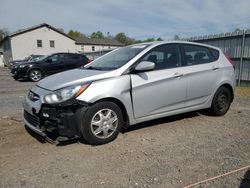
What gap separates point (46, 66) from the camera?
47.5 ft

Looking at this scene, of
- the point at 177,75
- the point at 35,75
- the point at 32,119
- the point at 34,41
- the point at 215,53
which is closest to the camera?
the point at 32,119

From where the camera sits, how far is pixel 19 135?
15.1 feet

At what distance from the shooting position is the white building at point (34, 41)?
39.3m

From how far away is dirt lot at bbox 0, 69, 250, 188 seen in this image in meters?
3.10

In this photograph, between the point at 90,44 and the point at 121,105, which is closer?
the point at 121,105

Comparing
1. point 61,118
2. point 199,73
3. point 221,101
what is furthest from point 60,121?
point 221,101

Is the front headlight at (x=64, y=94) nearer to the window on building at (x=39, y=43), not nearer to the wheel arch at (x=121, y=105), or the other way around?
the wheel arch at (x=121, y=105)

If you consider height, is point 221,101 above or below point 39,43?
below

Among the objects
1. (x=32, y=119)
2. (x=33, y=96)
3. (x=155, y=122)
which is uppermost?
(x=33, y=96)

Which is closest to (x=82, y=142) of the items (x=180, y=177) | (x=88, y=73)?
(x=88, y=73)

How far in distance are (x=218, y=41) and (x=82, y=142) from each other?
10.1 m

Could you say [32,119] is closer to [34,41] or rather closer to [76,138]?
[76,138]

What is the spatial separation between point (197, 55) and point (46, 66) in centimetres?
1099

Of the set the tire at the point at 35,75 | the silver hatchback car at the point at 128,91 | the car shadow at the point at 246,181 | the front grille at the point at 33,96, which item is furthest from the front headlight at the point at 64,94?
the tire at the point at 35,75
